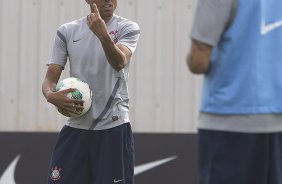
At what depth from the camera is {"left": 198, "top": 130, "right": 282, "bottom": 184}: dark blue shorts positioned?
275 cm

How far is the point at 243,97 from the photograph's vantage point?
2746 millimetres

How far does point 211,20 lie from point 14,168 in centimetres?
385

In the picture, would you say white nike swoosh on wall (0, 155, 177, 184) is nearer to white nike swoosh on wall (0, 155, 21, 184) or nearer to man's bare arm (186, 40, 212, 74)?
white nike swoosh on wall (0, 155, 21, 184)

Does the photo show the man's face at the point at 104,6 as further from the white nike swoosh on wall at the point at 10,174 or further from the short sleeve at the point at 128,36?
the white nike swoosh on wall at the point at 10,174

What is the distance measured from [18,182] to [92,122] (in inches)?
85.3

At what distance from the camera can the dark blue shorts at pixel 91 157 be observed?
13.9 feet

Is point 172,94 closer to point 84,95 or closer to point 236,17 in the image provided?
point 84,95

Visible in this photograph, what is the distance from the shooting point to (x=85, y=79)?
4.27m

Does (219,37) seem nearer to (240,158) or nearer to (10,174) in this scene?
(240,158)

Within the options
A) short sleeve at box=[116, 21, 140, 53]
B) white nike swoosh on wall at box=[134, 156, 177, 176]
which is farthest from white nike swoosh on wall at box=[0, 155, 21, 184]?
short sleeve at box=[116, 21, 140, 53]

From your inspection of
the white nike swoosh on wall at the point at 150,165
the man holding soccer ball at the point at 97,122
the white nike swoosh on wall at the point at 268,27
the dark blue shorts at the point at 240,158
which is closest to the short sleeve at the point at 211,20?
the white nike swoosh on wall at the point at 268,27

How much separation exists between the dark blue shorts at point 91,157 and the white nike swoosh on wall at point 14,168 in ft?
6.21

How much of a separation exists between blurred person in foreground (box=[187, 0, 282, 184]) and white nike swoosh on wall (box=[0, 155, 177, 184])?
3459 mm

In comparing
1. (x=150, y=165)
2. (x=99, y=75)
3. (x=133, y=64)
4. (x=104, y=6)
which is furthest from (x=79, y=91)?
(x=150, y=165)
